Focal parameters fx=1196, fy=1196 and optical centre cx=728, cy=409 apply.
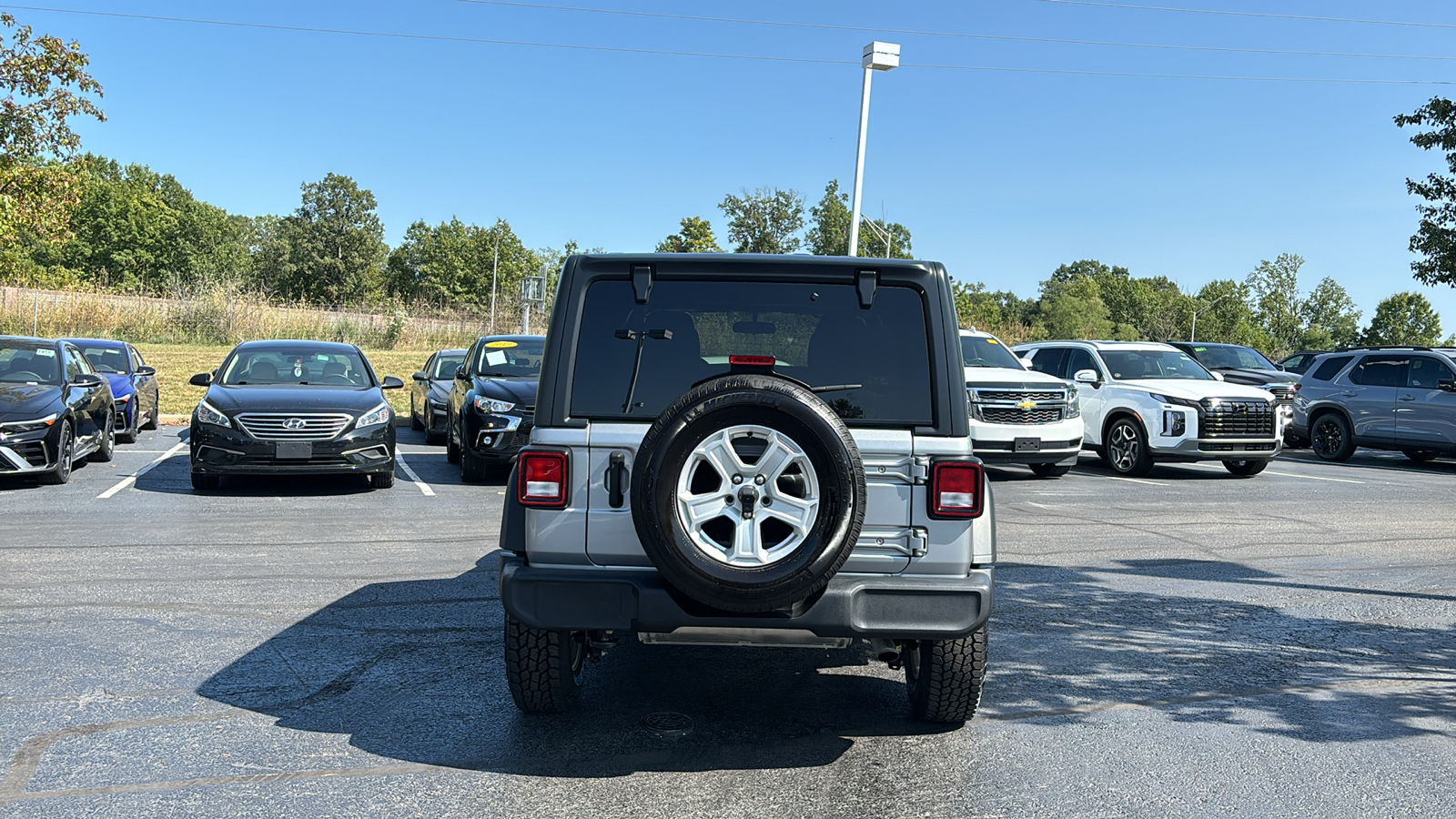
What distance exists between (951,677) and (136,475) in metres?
11.5

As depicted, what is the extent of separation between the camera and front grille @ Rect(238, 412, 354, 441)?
11484mm

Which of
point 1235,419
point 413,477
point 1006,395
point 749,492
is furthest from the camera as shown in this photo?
point 1235,419

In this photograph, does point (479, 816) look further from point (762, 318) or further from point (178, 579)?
point (178, 579)

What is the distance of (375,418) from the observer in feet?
39.7

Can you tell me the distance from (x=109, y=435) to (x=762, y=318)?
1273 centimetres

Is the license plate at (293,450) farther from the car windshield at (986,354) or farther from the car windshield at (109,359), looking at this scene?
the car windshield at (986,354)

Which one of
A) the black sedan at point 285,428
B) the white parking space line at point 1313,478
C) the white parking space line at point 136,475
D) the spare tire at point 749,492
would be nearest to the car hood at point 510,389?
the black sedan at point 285,428

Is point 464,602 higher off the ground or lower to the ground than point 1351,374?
lower

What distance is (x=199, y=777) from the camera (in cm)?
411

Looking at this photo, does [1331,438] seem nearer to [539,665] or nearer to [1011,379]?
[1011,379]

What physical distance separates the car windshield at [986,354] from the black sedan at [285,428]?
294 inches

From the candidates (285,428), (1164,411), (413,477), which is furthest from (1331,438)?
(285,428)

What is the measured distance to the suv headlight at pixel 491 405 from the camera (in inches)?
502

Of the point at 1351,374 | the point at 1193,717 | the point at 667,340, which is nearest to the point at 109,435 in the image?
the point at 667,340
